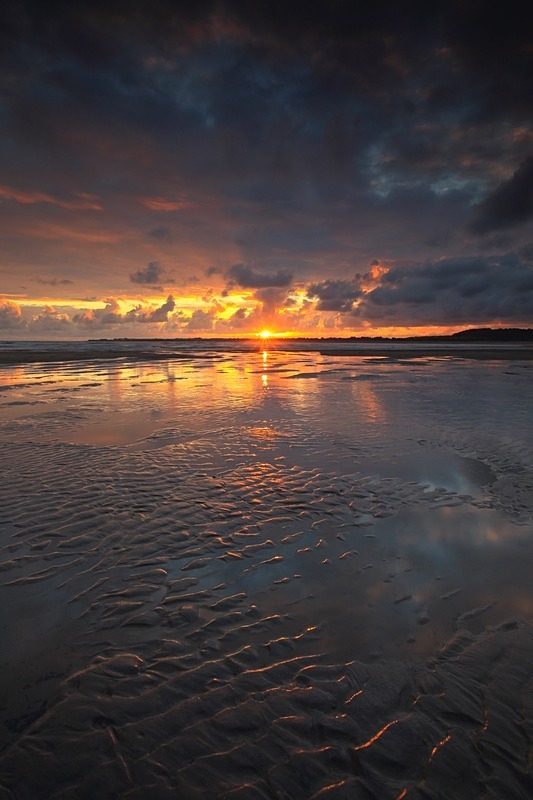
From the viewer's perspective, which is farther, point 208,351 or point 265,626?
point 208,351

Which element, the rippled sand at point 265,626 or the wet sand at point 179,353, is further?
the wet sand at point 179,353

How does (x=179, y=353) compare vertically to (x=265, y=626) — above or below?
above

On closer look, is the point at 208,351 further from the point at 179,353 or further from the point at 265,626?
the point at 265,626

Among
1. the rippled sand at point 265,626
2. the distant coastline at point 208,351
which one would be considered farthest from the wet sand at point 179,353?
the rippled sand at point 265,626

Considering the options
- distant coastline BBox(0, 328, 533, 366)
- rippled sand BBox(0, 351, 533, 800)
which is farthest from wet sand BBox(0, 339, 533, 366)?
rippled sand BBox(0, 351, 533, 800)

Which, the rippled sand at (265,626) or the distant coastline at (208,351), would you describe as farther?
the distant coastline at (208,351)

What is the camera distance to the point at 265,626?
13.3 ft

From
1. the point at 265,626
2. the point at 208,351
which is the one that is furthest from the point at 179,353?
the point at 265,626

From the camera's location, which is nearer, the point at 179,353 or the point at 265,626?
the point at 265,626

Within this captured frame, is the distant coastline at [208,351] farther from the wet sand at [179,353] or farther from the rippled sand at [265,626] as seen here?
the rippled sand at [265,626]

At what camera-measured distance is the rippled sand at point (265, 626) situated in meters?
2.72

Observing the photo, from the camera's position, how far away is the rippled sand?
2725mm

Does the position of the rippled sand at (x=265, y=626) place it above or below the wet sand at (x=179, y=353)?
below

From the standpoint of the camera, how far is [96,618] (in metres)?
4.16
